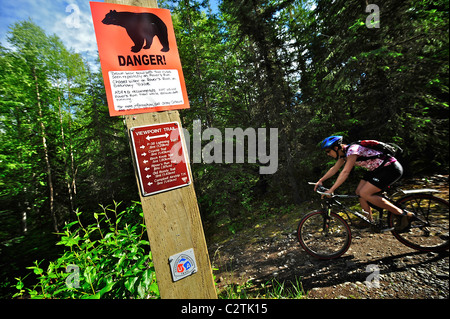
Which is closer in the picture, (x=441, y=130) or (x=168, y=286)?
(x=168, y=286)

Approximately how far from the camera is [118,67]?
5.12ft

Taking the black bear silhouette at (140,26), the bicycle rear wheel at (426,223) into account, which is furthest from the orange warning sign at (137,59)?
the bicycle rear wheel at (426,223)

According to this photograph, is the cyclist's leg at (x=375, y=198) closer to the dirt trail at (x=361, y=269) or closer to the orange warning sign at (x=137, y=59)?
the dirt trail at (x=361, y=269)

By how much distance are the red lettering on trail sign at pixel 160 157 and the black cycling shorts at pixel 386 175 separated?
3541 millimetres

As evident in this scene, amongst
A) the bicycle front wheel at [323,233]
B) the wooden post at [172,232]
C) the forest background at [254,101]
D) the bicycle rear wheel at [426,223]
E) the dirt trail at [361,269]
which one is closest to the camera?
the wooden post at [172,232]

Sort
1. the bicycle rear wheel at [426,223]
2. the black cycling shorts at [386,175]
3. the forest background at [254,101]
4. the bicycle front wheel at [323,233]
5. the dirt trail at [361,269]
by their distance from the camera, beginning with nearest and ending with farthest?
the dirt trail at [361,269] < the bicycle rear wheel at [426,223] < the black cycling shorts at [386,175] < the bicycle front wheel at [323,233] < the forest background at [254,101]

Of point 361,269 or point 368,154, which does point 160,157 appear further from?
point 361,269

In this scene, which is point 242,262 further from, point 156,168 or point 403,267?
point 156,168

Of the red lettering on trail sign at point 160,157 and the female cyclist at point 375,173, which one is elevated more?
the red lettering on trail sign at point 160,157

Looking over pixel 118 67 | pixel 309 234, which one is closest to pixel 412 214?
pixel 309 234

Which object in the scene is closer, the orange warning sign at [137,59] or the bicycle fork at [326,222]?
the orange warning sign at [137,59]

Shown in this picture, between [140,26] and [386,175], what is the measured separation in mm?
4324

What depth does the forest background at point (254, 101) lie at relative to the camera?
17.1 feet
